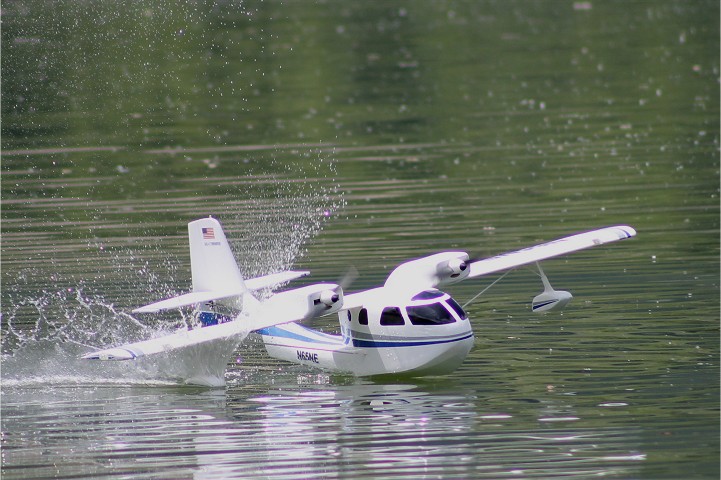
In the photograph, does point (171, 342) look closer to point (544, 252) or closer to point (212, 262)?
point (212, 262)

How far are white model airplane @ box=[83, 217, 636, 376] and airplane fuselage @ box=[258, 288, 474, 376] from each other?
0.06 feet

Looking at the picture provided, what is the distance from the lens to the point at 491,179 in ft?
148

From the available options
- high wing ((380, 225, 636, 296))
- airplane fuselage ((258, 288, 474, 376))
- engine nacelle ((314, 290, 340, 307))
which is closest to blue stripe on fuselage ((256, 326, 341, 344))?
airplane fuselage ((258, 288, 474, 376))

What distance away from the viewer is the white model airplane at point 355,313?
24062 millimetres

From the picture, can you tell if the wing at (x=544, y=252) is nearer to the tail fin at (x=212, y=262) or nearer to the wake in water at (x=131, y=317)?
the tail fin at (x=212, y=262)

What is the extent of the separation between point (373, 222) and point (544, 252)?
12.1 metres

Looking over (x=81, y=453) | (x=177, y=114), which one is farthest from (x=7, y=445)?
(x=177, y=114)

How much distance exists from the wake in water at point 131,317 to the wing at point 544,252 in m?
5.65

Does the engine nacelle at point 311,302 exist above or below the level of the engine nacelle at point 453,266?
below

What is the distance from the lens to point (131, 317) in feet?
96.0

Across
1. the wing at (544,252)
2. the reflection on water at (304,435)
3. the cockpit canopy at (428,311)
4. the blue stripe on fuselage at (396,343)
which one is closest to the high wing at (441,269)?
the wing at (544,252)

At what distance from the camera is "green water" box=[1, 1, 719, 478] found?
21188 millimetres

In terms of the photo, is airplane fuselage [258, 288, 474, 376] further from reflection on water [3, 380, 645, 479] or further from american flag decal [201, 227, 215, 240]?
american flag decal [201, 227, 215, 240]

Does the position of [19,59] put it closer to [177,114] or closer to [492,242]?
[177,114]
